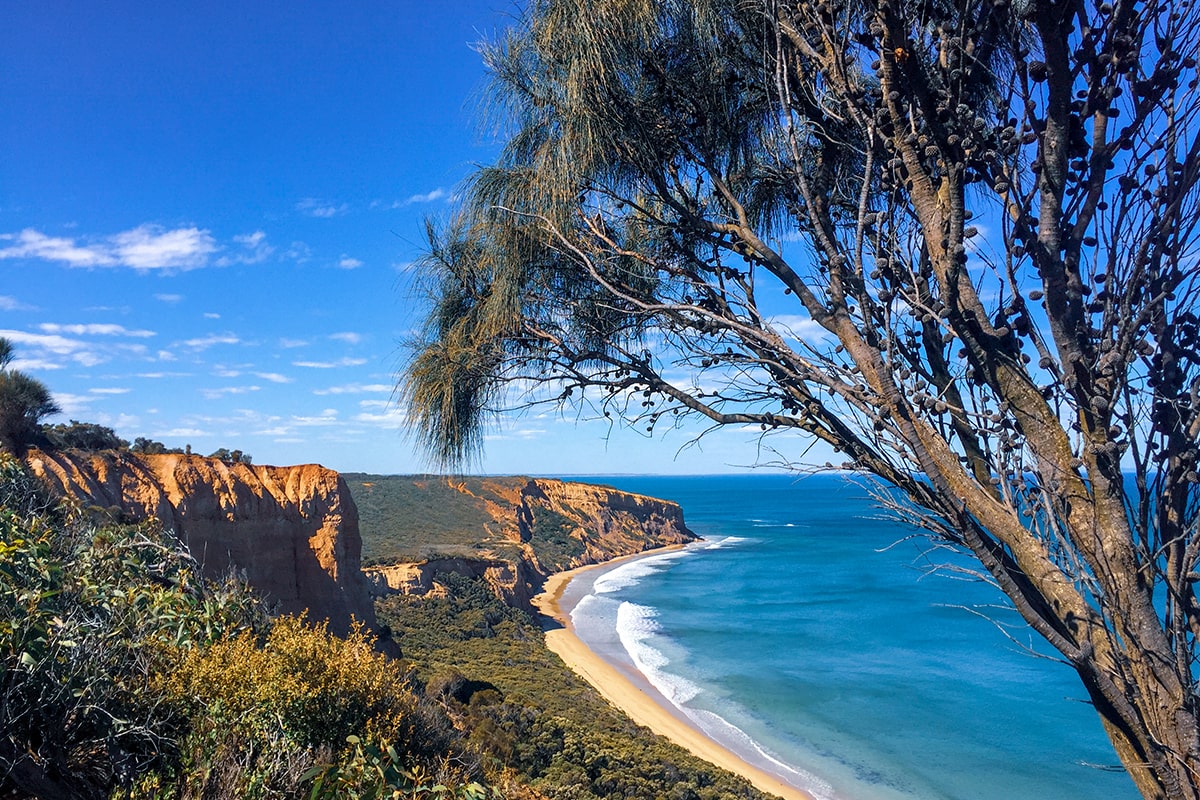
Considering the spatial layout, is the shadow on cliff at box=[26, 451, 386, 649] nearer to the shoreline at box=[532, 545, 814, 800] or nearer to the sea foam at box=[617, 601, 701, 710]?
the shoreline at box=[532, 545, 814, 800]

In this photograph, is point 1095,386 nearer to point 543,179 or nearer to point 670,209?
point 670,209

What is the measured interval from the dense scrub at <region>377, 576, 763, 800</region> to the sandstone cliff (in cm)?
438

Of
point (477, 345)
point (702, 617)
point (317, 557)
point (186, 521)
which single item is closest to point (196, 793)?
point (477, 345)

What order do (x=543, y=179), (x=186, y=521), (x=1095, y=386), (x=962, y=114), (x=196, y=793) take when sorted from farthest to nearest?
(x=186, y=521) → (x=196, y=793) → (x=543, y=179) → (x=962, y=114) → (x=1095, y=386)

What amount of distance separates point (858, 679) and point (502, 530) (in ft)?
96.4

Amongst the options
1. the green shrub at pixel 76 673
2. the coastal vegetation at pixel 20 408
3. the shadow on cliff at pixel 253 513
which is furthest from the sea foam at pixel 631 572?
the green shrub at pixel 76 673

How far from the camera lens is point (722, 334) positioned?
2.68 meters

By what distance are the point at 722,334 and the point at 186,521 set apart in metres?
14.5

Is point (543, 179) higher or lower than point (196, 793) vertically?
higher

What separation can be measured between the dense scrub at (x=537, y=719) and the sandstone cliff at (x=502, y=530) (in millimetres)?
4379

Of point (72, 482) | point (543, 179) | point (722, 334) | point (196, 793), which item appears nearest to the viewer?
point (722, 334)

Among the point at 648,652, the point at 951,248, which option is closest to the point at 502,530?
the point at 648,652

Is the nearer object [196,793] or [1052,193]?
[1052,193]

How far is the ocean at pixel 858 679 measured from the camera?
17.6 m
